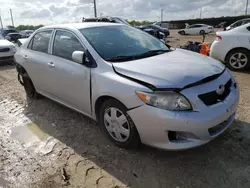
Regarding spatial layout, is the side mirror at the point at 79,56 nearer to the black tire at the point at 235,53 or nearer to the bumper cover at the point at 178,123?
the bumper cover at the point at 178,123

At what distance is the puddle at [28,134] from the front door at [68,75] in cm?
60

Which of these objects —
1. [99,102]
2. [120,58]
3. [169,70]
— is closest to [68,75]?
[99,102]

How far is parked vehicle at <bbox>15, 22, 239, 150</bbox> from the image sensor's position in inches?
94.0

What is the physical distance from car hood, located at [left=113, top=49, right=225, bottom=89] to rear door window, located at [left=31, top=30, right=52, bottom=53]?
1780 mm

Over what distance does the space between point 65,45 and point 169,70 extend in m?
1.78

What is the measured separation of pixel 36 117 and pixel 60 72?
3.82 ft

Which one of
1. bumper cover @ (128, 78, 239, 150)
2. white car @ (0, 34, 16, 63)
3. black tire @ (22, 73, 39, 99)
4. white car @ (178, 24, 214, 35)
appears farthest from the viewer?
white car @ (178, 24, 214, 35)

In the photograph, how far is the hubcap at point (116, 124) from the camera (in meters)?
2.78

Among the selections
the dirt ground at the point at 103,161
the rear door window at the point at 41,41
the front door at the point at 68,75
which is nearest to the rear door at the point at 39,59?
the rear door window at the point at 41,41

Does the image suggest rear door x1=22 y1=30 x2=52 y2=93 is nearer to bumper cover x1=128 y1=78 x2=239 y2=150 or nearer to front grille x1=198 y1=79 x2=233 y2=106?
bumper cover x1=128 y1=78 x2=239 y2=150

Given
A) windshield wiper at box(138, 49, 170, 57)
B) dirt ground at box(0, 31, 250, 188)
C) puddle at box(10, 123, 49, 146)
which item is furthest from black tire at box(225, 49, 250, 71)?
puddle at box(10, 123, 49, 146)

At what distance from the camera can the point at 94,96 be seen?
302cm

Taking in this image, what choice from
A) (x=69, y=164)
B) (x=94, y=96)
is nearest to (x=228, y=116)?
(x=94, y=96)

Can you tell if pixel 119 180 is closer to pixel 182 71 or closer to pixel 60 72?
pixel 182 71
